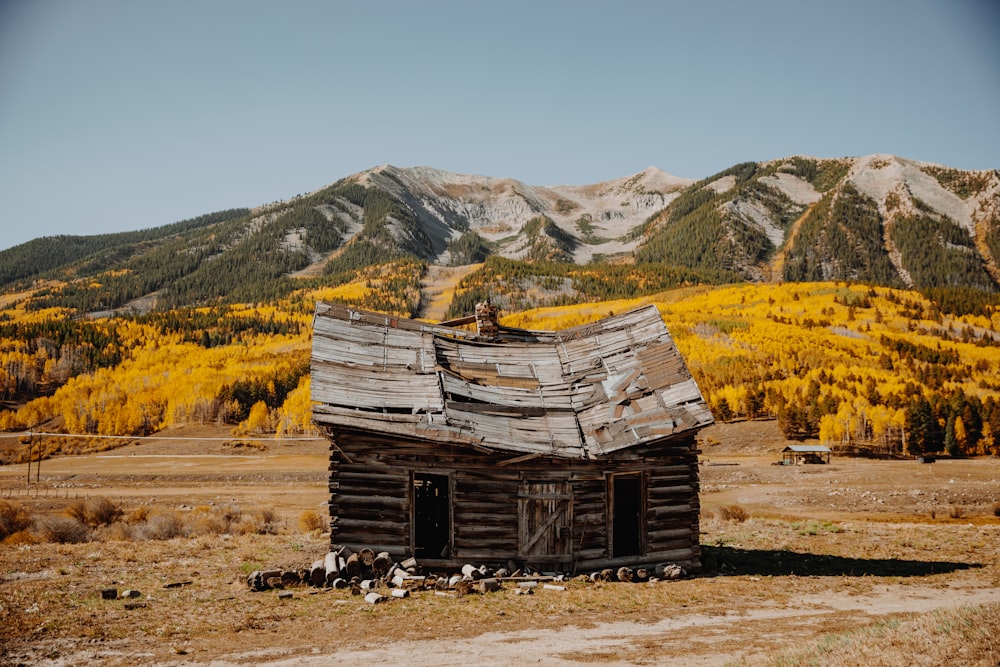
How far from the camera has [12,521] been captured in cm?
2088

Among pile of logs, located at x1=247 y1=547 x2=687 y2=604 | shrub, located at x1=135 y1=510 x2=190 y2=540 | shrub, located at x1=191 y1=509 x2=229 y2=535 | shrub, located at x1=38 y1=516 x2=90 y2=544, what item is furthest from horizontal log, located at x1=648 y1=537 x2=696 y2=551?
shrub, located at x1=38 y1=516 x2=90 y2=544

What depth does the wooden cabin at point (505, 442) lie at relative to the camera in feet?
49.8

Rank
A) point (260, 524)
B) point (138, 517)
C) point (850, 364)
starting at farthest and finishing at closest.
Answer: point (850, 364)
point (138, 517)
point (260, 524)

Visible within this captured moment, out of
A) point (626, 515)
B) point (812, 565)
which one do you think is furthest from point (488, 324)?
point (812, 565)

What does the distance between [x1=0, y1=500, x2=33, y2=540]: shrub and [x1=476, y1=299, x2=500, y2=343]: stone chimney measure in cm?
1551

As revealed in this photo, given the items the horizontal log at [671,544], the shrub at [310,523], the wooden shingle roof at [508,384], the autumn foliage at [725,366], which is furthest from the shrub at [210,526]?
the autumn foliage at [725,366]

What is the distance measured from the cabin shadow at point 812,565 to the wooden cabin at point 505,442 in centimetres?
123

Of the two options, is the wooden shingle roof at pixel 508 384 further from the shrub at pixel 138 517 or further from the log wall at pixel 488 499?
the shrub at pixel 138 517

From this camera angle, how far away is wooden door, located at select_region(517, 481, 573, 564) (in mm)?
15602

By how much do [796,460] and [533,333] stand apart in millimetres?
32238

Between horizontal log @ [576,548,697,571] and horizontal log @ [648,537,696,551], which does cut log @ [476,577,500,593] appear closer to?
horizontal log @ [576,548,697,571]

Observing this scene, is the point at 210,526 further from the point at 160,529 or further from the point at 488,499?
the point at 488,499

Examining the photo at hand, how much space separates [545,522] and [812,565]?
23.6 ft

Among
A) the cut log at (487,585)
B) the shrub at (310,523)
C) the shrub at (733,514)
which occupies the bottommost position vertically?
the shrub at (733,514)
